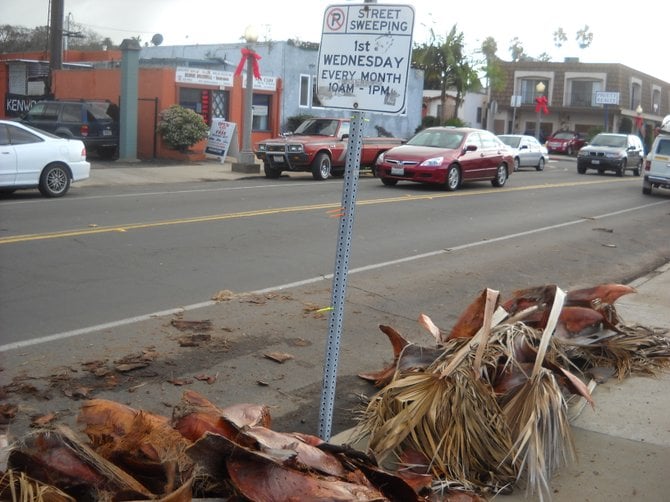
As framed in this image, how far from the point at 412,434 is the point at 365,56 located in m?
2.02

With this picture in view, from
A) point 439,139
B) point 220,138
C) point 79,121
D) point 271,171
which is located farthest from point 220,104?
point 439,139

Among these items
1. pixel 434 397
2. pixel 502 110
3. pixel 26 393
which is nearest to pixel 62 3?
pixel 26 393

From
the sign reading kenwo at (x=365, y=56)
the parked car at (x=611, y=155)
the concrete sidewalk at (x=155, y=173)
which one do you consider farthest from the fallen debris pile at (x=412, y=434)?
the parked car at (x=611, y=155)

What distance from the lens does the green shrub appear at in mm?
26906

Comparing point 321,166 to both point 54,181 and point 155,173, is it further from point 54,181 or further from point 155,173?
point 54,181

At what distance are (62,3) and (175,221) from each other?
14862 millimetres

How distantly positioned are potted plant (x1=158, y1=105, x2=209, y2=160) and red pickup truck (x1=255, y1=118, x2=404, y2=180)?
4387mm

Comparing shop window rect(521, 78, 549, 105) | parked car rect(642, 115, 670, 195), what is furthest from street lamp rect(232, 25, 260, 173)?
shop window rect(521, 78, 549, 105)

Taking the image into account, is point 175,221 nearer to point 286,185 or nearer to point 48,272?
point 48,272

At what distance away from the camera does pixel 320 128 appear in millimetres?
24078

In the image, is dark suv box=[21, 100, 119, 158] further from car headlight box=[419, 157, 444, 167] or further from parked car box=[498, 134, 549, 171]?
parked car box=[498, 134, 549, 171]

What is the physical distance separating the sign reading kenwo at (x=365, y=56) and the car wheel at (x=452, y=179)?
16.5 meters

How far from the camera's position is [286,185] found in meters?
21.0

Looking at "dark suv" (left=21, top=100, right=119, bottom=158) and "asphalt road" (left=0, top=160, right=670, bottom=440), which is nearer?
"asphalt road" (left=0, top=160, right=670, bottom=440)
